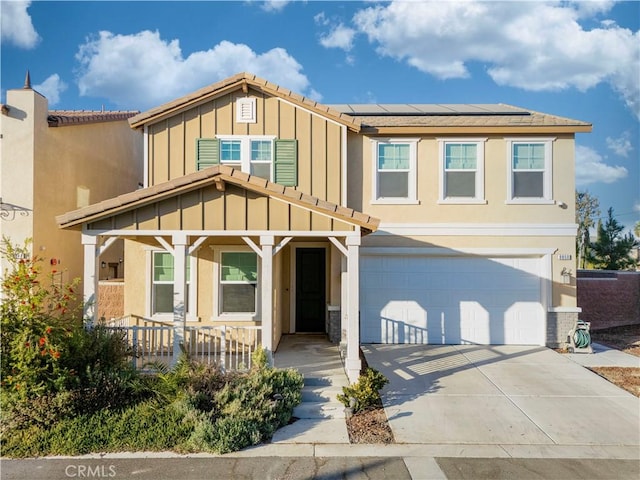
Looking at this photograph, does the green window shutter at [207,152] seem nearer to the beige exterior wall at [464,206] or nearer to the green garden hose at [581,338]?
the beige exterior wall at [464,206]

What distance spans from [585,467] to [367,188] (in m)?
6.59

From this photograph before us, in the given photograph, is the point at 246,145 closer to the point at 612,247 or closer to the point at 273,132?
the point at 273,132

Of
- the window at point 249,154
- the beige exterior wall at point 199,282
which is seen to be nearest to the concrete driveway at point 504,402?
the beige exterior wall at point 199,282

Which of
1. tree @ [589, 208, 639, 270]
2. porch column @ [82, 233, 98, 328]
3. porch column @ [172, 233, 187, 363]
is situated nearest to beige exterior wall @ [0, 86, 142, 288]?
porch column @ [82, 233, 98, 328]

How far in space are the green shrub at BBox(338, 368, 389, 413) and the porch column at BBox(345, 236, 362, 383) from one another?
0.43 metres

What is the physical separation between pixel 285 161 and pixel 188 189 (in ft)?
10.2

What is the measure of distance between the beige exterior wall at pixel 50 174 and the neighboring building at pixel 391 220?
2138 mm

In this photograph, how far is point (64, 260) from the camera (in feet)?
32.0

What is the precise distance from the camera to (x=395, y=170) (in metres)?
9.55

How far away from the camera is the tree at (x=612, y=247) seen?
51.5ft

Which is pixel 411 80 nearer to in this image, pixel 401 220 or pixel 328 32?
pixel 328 32

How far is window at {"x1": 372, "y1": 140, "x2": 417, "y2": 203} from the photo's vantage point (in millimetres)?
9500

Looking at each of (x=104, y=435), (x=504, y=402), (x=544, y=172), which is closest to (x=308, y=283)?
(x=504, y=402)

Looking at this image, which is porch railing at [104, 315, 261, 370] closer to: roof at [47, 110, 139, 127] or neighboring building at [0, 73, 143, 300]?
neighboring building at [0, 73, 143, 300]
